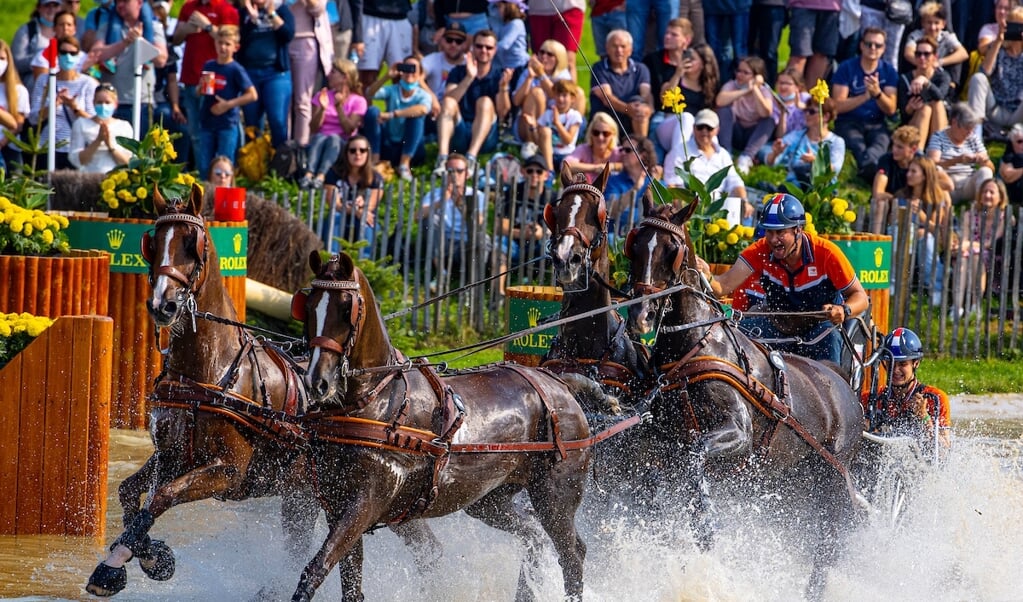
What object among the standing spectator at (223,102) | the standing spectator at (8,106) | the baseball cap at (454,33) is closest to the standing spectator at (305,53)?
the standing spectator at (223,102)

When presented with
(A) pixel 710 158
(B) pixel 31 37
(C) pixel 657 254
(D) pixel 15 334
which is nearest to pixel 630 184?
(A) pixel 710 158

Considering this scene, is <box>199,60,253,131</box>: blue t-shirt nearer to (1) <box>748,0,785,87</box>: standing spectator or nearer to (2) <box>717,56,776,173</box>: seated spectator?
(2) <box>717,56,776,173</box>: seated spectator

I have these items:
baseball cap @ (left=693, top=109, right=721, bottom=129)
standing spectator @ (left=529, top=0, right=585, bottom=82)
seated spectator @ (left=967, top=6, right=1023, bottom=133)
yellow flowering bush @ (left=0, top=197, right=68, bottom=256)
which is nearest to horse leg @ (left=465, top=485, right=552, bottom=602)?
yellow flowering bush @ (left=0, top=197, right=68, bottom=256)

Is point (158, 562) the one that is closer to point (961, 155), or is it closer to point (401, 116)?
point (401, 116)

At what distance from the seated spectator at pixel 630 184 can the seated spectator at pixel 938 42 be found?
4.01 meters

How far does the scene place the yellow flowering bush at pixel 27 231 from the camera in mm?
10703

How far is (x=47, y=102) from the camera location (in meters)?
16.4

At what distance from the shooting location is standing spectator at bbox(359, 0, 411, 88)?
17859 millimetres

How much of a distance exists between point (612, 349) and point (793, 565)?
1605 mm

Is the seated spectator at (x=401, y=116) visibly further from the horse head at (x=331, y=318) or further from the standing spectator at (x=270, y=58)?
the horse head at (x=331, y=318)

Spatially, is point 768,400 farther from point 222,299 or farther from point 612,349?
point 222,299

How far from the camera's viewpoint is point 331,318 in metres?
6.23

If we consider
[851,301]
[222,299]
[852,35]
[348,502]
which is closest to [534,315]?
[851,301]

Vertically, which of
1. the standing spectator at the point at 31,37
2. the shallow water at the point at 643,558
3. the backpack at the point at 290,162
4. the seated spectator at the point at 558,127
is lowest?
the shallow water at the point at 643,558
